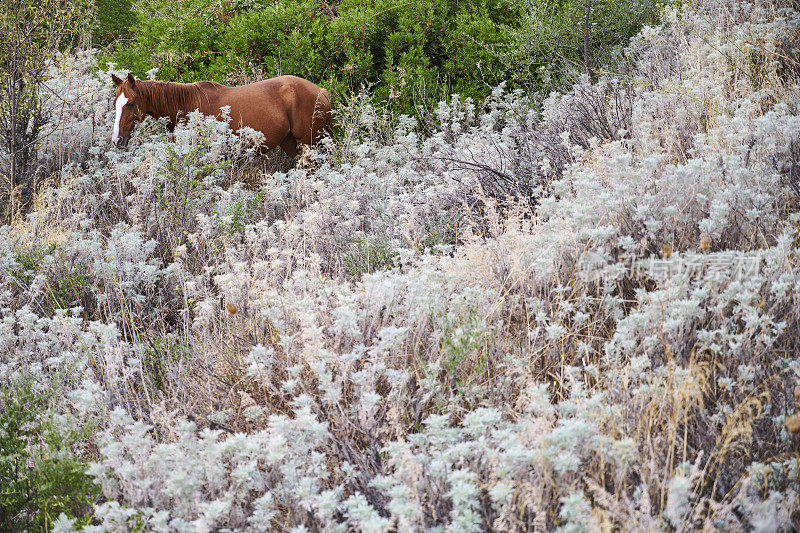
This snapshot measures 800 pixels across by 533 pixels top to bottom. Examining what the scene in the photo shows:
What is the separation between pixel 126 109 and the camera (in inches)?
250

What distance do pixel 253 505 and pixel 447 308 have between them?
4.70 feet

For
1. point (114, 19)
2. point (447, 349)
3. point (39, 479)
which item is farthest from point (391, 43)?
point (114, 19)

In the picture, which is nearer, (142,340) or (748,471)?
(748,471)

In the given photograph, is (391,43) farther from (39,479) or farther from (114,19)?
(114,19)

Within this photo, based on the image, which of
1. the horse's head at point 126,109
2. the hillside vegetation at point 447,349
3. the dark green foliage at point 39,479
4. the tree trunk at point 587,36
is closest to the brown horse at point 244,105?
the horse's head at point 126,109

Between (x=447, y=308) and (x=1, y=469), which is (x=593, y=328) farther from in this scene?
(x=1, y=469)

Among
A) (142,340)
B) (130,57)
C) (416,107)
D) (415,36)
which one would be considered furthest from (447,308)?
(130,57)

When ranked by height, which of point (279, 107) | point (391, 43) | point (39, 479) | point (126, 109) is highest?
point (391, 43)

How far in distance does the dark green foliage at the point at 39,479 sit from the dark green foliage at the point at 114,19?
491 inches

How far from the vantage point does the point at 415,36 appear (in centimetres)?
814

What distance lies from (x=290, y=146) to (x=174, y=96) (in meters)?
1.45

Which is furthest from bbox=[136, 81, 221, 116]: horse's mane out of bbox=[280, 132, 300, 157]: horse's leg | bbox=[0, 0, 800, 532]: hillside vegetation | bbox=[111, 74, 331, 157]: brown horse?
bbox=[0, 0, 800, 532]: hillside vegetation

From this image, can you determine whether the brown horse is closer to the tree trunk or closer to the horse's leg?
the horse's leg

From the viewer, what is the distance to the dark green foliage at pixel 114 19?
13125 mm
